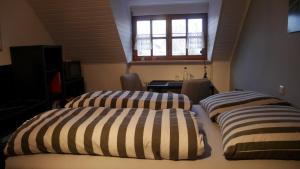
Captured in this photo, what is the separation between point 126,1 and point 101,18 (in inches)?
31.9

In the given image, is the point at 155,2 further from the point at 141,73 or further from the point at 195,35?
the point at 141,73

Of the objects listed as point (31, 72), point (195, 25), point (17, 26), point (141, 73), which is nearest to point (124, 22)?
point (141, 73)

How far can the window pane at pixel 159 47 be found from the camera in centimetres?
450

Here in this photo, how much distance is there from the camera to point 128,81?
378 centimetres

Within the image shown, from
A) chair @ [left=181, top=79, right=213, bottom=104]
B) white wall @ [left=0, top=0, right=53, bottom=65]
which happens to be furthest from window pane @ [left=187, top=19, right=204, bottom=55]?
white wall @ [left=0, top=0, right=53, bottom=65]

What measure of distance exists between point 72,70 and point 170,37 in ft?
6.10

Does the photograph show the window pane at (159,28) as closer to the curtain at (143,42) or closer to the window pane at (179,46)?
the curtain at (143,42)

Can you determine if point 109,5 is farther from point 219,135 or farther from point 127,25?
point 219,135

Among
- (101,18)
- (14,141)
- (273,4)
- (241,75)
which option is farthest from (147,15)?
(14,141)

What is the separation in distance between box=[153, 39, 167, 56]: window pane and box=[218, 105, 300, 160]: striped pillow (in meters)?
3.20

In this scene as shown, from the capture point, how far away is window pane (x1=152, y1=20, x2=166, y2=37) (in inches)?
174

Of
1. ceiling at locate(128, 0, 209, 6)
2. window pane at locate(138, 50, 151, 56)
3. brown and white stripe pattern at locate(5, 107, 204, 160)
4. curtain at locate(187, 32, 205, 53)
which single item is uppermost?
ceiling at locate(128, 0, 209, 6)

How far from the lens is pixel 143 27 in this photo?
14.7ft

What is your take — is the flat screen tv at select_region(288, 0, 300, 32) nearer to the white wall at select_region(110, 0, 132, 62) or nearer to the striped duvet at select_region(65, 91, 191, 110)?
the striped duvet at select_region(65, 91, 191, 110)
